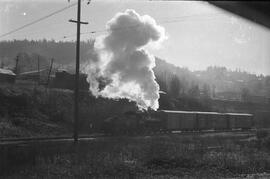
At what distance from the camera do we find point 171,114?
36.8m

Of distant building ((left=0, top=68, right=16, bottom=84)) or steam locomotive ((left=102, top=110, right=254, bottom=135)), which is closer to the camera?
steam locomotive ((left=102, top=110, right=254, bottom=135))

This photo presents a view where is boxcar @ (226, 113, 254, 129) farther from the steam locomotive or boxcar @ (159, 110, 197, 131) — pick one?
boxcar @ (159, 110, 197, 131)

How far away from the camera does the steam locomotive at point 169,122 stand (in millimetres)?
30781

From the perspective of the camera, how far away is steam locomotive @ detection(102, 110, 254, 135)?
30.8 meters

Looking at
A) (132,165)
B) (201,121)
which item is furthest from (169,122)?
(132,165)

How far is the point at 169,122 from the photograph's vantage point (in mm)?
36375

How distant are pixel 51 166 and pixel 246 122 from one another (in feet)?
144

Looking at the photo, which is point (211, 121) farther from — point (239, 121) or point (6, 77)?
point (6, 77)

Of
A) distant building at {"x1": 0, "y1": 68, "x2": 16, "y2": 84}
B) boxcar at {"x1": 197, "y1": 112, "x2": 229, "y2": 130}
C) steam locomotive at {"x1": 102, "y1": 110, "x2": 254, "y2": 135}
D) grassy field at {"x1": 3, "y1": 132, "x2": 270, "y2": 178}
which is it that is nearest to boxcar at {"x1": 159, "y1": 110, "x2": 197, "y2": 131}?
steam locomotive at {"x1": 102, "y1": 110, "x2": 254, "y2": 135}

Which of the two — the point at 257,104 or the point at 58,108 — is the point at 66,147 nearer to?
the point at 58,108

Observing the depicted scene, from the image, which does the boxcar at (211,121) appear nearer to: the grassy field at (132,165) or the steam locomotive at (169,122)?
the steam locomotive at (169,122)

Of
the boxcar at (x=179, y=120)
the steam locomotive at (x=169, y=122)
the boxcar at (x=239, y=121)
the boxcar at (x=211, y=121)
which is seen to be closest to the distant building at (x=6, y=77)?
the boxcar at (x=179, y=120)

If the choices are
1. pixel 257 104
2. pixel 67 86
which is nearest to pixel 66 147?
pixel 67 86

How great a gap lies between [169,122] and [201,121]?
8.21 metres
